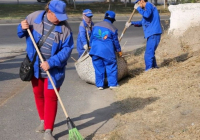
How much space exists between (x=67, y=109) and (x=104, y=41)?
5.87ft

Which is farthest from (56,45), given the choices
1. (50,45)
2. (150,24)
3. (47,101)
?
(150,24)

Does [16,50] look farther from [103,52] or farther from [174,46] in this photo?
[103,52]

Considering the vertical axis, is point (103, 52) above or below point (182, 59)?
above

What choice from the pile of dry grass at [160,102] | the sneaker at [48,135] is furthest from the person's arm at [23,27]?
the pile of dry grass at [160,102]

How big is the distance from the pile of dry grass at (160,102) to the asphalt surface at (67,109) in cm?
23

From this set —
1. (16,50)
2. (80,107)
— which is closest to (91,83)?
(80,107)

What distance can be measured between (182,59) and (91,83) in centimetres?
290

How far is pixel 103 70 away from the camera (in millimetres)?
8008

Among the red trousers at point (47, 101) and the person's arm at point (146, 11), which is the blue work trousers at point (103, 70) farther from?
the red trousers at point (47, 101)

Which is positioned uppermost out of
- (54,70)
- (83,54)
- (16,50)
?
(54,70)

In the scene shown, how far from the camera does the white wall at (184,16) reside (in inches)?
464

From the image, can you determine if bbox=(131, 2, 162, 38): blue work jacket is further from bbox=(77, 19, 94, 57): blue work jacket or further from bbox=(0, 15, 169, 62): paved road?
bbox=(0, 15, 169, 62): paved road

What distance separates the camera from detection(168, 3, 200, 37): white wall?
1179 cm

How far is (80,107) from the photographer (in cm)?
670
